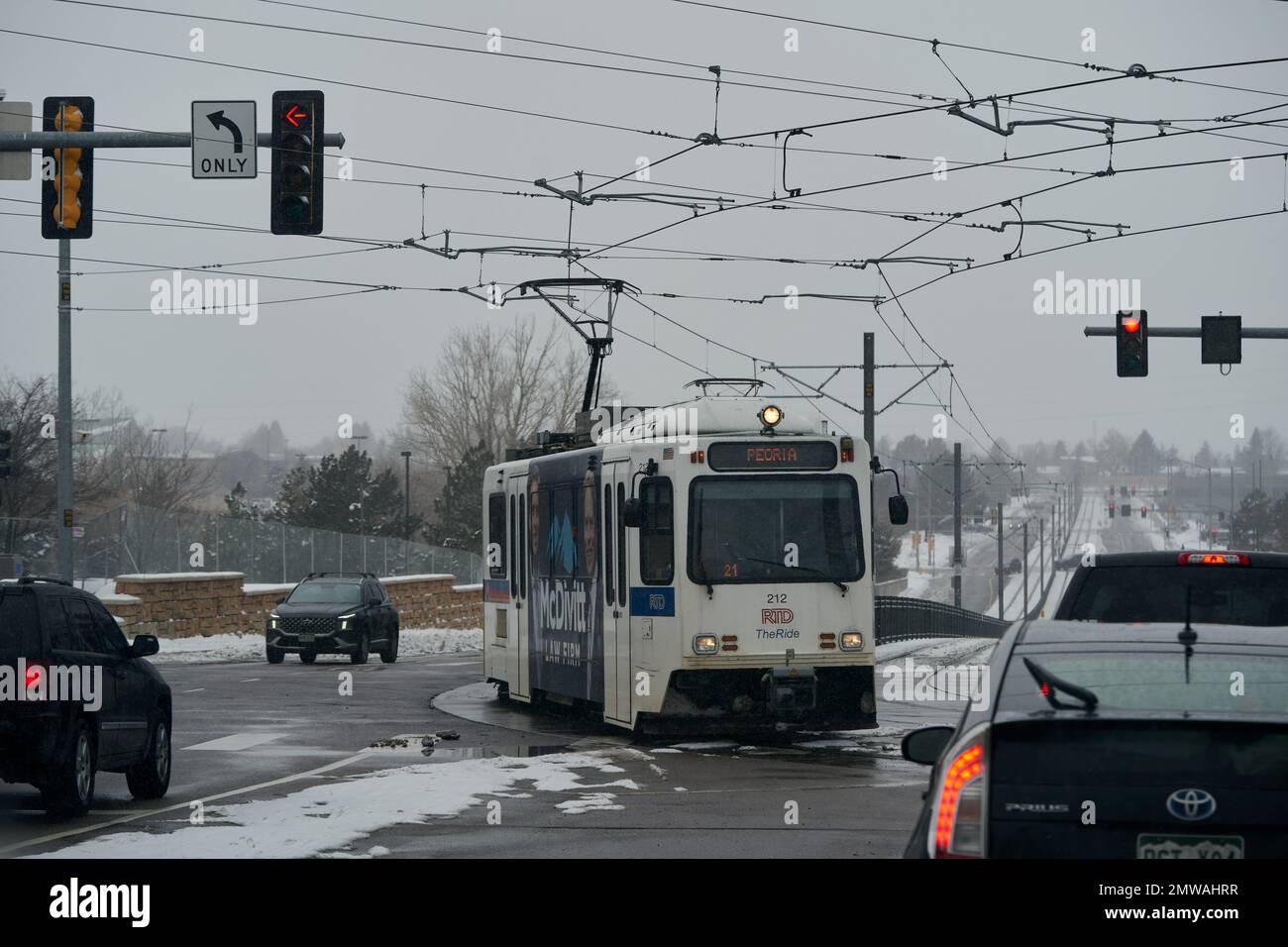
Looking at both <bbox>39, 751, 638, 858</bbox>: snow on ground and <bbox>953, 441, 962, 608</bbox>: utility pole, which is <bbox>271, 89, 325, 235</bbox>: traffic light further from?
<bbox>953, 441, 962, 608</bbox>: utility pole

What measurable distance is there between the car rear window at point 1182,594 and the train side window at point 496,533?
1289 centimetres

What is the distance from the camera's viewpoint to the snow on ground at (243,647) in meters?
38.6

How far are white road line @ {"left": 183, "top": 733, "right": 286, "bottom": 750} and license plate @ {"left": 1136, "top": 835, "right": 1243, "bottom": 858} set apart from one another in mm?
14141

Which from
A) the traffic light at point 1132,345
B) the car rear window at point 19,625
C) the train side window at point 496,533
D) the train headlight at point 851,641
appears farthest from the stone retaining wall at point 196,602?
the car rear window at point 19,625

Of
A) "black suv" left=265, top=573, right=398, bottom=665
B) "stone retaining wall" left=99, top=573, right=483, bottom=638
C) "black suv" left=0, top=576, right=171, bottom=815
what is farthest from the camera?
"stone retaining wall" left=99, top=573, right=483, bottom=638

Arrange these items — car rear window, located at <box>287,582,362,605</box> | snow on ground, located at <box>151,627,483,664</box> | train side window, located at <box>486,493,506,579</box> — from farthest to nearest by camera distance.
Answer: snow on ground, located at <box>151,627,483,664</box>, car rear window, located at <box>287,582,362,605</box>, train side window, located at <box>486,493,506,579</box>

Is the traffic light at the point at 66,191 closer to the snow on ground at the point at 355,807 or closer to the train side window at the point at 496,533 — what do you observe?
the snow on ground at the point at 355,807

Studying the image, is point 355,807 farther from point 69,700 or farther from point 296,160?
point 296,160

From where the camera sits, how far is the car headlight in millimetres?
18234

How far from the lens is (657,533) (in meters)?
18.6

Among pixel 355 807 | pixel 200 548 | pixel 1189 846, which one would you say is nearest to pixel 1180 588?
pixel 355 807

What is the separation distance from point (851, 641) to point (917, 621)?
109 feet


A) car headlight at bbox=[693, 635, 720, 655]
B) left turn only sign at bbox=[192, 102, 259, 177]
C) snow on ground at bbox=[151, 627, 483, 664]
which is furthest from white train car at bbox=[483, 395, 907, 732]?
snow on ground at bbox=[151, 627, 483, 664]
